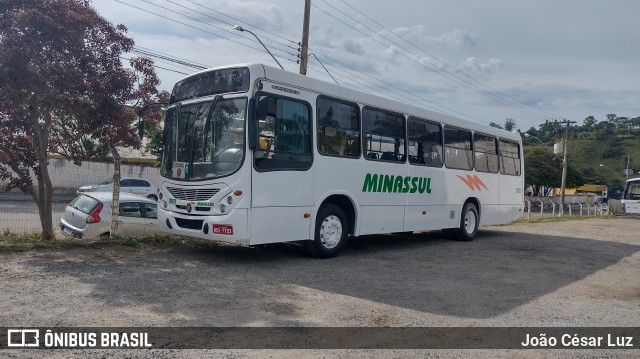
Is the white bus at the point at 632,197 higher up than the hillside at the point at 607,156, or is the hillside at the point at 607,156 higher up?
the hillside at the point at 607,156

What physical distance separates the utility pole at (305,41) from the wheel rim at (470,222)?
7.05 m

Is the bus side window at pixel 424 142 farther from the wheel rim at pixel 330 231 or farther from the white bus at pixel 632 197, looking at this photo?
the white bus at pixel 632 197

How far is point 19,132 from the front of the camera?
32.3 ft

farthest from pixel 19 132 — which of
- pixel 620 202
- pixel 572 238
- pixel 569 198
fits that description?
pixel 569 198

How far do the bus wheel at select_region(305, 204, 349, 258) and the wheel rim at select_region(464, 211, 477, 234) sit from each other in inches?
216

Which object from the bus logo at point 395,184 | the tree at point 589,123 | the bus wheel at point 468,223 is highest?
the tree at point 589,123

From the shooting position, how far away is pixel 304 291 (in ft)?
24.3

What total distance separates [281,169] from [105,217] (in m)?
4.41

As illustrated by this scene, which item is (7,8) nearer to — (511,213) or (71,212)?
(71,212)

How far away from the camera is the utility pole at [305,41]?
1755 centimetres

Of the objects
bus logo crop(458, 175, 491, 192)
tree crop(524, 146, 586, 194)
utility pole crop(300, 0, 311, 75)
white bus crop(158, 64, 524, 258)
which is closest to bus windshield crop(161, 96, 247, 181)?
white bus crop(158, 64, 524, 258)

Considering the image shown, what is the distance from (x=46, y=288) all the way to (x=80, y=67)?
14.2 feet

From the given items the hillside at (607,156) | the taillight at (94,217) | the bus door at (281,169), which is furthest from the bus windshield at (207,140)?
the hillside at (607,156)

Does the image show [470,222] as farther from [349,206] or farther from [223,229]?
A: [223,229]
